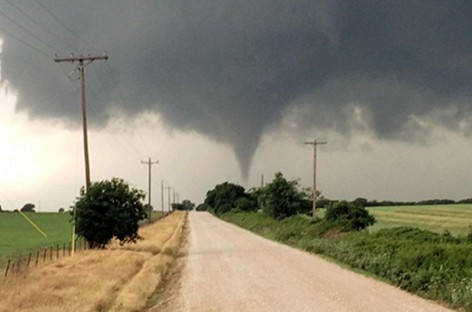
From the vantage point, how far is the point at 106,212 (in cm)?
4184

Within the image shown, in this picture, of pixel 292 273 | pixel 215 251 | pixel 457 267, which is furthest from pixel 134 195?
pixel 457 267

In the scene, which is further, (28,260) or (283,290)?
(28,260)

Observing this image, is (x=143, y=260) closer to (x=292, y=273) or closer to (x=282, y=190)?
(x=292, y=273)

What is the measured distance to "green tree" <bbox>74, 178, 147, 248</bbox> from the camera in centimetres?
4172

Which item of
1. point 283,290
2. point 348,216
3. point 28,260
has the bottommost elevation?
point 283,290

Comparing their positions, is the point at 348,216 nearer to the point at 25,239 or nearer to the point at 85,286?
the point at 25,239

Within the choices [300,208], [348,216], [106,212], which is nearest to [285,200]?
[300,208]

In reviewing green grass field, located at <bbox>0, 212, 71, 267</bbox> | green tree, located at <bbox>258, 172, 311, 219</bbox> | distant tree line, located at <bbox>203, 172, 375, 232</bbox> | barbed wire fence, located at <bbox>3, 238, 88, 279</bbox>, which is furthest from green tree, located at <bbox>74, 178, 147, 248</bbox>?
green tree, located at <bbox>258, 172, 311, 219</bbox>

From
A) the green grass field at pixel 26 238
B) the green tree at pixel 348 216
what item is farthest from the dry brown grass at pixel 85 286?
the green tree at pixel 348 216

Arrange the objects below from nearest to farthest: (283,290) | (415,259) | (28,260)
Answer: (283,290) → (415,259) → (28,260)

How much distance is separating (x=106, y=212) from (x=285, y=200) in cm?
4929

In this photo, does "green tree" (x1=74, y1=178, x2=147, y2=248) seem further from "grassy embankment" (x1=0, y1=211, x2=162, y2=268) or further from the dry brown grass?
the dry brown grass

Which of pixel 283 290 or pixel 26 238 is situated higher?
pixel 283 290

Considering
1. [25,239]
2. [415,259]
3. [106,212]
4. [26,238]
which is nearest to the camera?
[415,259]
